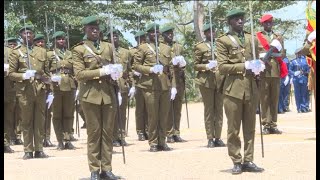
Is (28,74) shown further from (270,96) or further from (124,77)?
(270,96)

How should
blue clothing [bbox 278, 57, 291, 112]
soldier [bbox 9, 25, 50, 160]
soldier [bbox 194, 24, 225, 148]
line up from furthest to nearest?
1. blue clothing [bbox 278, 57, 291, 112]
2. soldier [bbox 194, 24, 225, 148]
3. soldier [bbox 9, 25, 50, 160]

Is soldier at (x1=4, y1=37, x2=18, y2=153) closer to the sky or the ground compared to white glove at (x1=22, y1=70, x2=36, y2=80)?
closer to the ground

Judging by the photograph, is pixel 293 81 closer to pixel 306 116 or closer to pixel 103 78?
Answer: pixel 306 116

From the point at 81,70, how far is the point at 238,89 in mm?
2079

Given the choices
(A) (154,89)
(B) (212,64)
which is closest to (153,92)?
(A) (154,89)

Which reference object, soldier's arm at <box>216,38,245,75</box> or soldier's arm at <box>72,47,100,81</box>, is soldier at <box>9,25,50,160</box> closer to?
soldier's arm at <box>72,47,100,81</box>

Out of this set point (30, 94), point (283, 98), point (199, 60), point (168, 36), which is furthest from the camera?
point (283, 98)

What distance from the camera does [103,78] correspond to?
919cm

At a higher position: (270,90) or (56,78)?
(56,78)

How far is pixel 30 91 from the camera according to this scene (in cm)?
1181

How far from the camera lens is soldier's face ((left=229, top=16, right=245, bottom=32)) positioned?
9.49 m

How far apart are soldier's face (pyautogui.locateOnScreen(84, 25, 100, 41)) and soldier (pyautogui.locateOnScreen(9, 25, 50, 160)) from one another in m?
2.65

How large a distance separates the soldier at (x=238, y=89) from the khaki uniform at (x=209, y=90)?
9.47 feet

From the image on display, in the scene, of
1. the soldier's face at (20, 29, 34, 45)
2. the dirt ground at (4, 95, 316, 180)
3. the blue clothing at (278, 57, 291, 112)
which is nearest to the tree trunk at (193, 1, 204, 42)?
the blue clothing at (278, 57, 291, 112)
